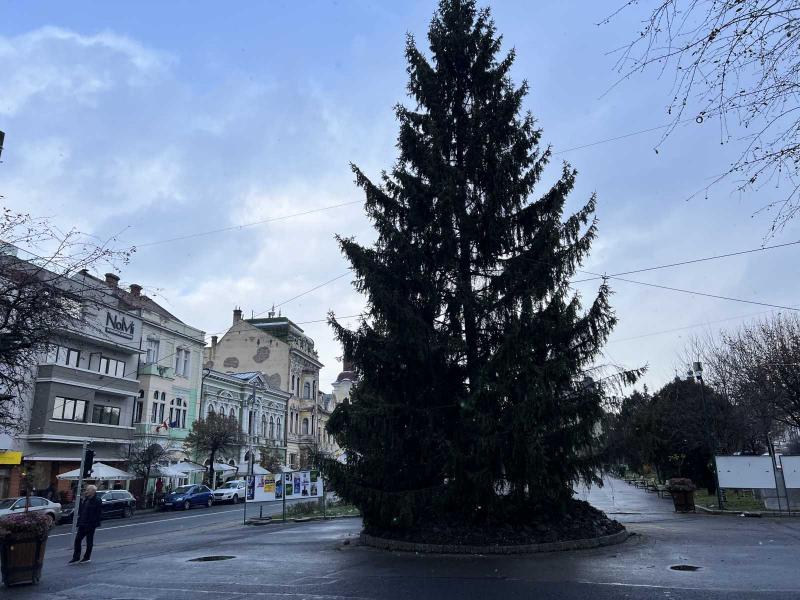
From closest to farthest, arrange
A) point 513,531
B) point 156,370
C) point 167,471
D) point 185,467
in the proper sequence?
point 513,531
point 167,471
point 185,467
point 156,370

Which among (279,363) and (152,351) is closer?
(152,351)

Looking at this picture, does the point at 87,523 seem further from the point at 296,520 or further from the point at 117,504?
the point at 117,504

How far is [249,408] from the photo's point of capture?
60.3m

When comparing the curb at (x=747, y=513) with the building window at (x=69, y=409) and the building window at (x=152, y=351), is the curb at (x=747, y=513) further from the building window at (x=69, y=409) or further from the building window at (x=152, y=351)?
the building window at (x=152, y=351)

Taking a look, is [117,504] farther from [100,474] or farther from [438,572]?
[438,572]

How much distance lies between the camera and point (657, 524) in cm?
1850

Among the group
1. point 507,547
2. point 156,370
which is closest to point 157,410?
Answer: point 156,370

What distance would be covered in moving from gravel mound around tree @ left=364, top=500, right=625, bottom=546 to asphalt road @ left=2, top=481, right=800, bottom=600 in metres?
0.69

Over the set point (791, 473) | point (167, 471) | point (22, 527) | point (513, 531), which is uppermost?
point (167, 471)

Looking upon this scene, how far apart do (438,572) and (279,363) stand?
202 feet

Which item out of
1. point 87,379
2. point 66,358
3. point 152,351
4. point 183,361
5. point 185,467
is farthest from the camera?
point 183,361

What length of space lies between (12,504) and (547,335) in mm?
23612

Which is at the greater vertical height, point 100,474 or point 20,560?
point 100,474

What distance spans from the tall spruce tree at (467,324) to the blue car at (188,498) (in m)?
28.5
